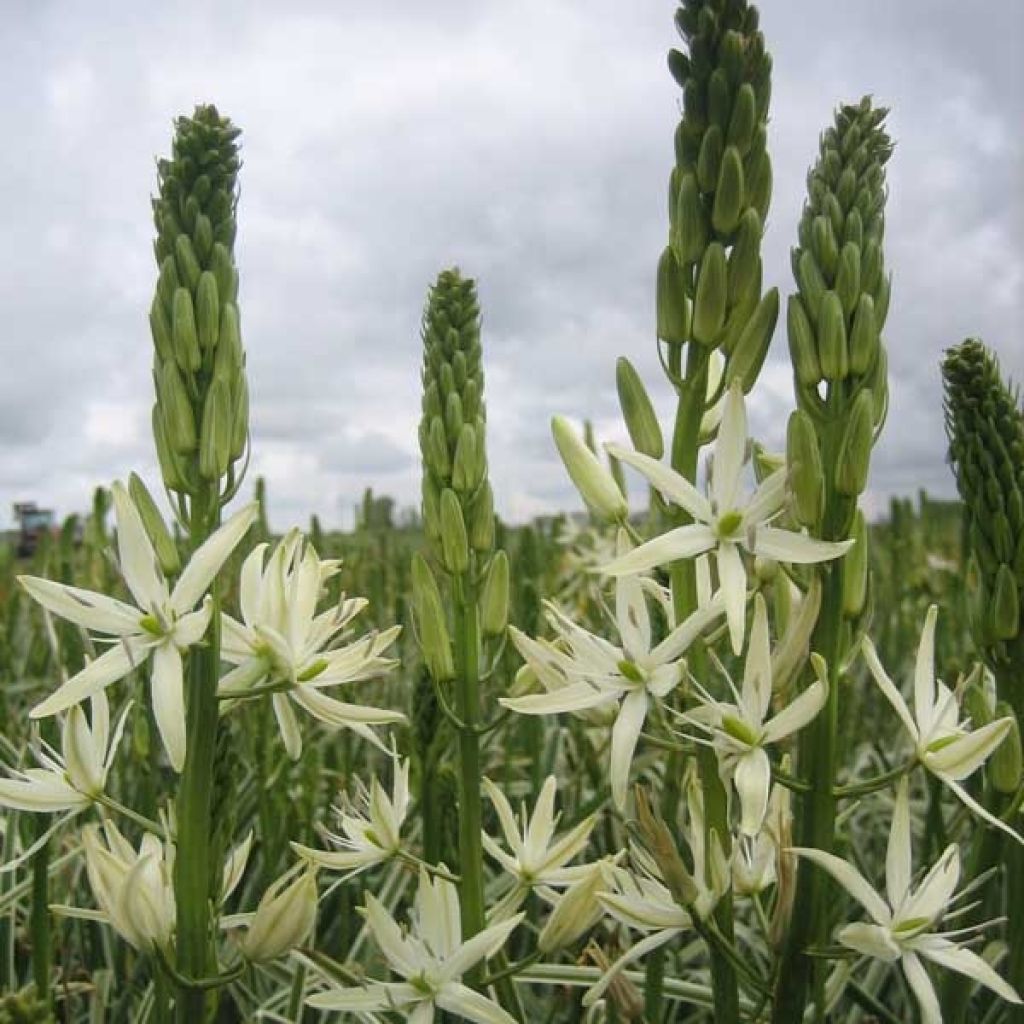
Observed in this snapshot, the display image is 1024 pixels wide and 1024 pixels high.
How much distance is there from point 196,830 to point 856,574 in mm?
1086

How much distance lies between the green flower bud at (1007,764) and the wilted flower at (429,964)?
3.14ft

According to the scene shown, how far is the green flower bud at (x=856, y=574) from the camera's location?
5.32 ft

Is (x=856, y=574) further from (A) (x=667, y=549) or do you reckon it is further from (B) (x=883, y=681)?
(A) (x=667, y=549)

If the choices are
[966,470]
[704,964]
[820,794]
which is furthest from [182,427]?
[704,964]

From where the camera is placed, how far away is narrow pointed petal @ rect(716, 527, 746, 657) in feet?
4.62

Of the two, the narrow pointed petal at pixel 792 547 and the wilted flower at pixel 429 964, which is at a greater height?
the narrow pointed petal at pixel 792 547

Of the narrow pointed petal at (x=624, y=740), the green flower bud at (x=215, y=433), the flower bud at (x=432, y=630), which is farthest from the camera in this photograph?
the flower bud at (x=432, y=630)

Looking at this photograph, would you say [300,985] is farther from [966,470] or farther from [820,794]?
[966,470]

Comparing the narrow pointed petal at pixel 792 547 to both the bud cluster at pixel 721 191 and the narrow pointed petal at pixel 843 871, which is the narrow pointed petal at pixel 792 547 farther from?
the narrow pointed petal at pixel 843 871

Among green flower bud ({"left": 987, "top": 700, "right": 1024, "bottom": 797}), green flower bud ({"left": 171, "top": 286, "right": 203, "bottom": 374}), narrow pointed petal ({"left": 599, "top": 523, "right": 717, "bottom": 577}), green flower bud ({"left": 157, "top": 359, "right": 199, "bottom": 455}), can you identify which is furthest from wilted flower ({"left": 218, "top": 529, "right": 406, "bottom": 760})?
green flower bud ({"left": 987, "top": 700, "right": 1024, "bottom": 797})

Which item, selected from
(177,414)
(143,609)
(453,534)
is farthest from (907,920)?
(177,414)

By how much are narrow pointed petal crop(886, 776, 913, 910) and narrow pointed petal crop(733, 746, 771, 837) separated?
0.29m

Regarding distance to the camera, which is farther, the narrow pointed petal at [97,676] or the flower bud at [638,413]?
the flower bud at [638,413]

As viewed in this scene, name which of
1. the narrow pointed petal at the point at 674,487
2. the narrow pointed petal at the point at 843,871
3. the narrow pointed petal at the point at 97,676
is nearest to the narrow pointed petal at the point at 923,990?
the narrow pointed petal at the point at 843,871
